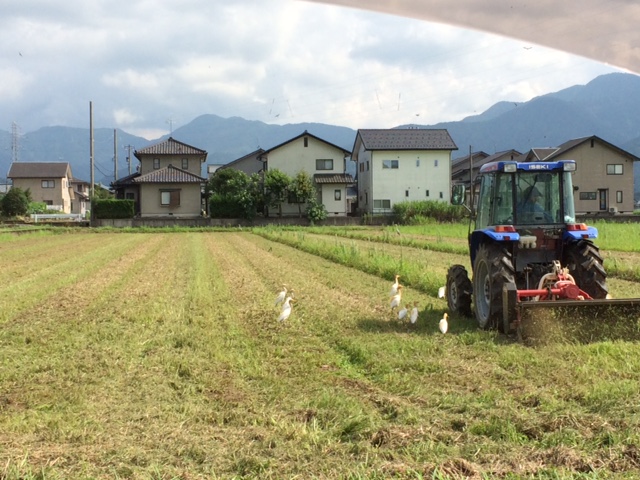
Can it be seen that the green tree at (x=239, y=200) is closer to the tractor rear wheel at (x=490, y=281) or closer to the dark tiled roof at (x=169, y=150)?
the dark tiled roof at (x=169, y=150)

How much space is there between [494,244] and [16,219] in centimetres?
4902

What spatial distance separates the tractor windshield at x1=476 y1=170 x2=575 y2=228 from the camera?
7.25 m

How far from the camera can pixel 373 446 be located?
3518 mm

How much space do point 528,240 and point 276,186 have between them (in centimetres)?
3671

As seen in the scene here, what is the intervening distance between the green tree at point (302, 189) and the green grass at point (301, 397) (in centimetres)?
3442

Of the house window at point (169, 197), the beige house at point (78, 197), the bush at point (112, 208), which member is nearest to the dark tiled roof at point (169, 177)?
the house window at point (169, 197)

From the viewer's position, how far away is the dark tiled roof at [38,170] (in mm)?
65831

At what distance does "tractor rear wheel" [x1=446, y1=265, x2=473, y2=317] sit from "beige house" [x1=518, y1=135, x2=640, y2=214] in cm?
4024

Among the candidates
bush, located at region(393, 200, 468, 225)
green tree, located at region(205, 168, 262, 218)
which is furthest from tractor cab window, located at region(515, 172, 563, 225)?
green tree, located at region(205, 168, 262, 218)

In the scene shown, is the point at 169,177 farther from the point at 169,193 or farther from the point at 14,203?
the point at 14,203

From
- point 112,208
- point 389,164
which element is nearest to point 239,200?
point 112,208

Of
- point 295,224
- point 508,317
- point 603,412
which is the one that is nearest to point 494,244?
point 508,317

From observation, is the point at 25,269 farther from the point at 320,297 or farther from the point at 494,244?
the point at 494,244

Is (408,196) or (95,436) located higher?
(408,196)
